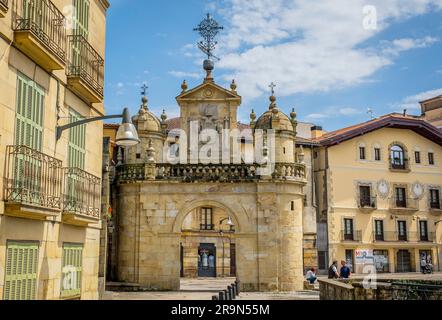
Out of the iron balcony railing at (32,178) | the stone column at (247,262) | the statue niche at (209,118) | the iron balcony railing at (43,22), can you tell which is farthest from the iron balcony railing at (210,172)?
the iron balcony railing at (32,178)

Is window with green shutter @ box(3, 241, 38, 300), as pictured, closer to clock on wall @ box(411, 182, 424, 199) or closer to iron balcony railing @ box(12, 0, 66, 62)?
iron balcony railing @ box(12, 0, 66, 62)

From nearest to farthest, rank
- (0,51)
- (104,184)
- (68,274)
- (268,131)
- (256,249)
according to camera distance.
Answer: (0,51) < (68,274) < (104,184) < (256,249) < (268,131)

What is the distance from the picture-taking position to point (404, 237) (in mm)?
43312

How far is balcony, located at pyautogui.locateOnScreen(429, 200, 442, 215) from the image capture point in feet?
146

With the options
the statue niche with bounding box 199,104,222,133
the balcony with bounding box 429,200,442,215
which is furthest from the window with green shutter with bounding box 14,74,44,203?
the balcony with bounding box 429,200,442,215

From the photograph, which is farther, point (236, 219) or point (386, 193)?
point (386, 193)

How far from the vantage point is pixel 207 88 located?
30781mm

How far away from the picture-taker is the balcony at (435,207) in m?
44.6

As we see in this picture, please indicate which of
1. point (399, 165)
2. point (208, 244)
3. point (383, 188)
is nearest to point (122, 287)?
point (208, 244)

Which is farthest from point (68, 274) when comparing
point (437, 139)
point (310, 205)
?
point (437, 139)

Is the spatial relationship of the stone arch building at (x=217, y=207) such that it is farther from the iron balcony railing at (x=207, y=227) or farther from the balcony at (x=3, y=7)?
the balcony at (x=3, y=7)

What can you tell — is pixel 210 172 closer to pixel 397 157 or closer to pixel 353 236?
pixel 353 236
